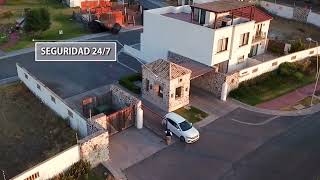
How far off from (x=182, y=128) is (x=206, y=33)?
11481 millimetres

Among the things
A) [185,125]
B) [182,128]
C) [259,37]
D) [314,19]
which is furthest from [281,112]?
[314,19]

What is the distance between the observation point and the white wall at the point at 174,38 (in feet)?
126

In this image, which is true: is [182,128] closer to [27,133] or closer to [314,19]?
[27,133]

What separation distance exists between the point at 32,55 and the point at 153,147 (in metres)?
25.2

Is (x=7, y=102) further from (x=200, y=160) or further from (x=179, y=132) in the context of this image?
(x=200, y=160)

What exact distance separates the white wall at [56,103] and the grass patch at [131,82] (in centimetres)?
813

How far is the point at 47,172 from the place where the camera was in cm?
2519

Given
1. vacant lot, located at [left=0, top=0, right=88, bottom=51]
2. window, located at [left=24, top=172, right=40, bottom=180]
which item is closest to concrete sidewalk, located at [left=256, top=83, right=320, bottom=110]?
window, located at [left=24, top=172, right=40, bottom=180]

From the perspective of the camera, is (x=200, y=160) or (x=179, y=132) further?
(x=179, y=132)

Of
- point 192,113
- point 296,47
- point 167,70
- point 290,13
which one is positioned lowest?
point 192,113

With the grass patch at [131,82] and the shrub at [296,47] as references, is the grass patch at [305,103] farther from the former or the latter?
the grass patch at [131,82]

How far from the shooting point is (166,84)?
34094mm

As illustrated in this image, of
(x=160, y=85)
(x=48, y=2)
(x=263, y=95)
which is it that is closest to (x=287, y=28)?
(x=263, y=95)

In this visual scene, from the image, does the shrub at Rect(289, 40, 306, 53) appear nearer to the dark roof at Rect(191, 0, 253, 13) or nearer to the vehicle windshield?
the dark roof at Rect(191, 0, 253, 13)
